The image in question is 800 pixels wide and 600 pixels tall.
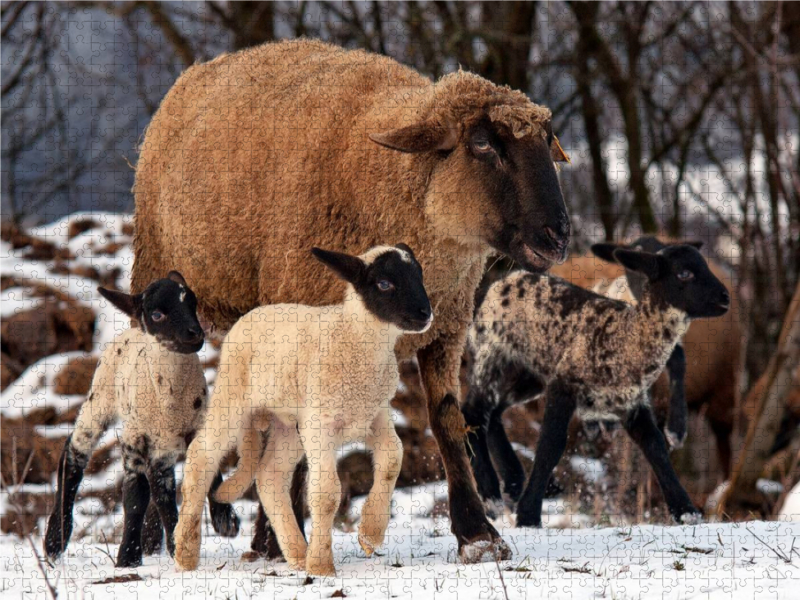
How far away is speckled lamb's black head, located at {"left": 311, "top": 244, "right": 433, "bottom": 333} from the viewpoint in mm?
5355

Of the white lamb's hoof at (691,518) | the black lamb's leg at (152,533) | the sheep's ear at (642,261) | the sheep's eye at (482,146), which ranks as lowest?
the black lamb's leg at (152,533)

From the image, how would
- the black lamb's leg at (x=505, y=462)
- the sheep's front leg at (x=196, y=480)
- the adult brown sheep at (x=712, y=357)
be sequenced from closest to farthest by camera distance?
the sheep's front leg at (x=196, y=480) < the black lamb's leg at (x=505, y=462) < the adult brown sheep at (x=712, y=357)

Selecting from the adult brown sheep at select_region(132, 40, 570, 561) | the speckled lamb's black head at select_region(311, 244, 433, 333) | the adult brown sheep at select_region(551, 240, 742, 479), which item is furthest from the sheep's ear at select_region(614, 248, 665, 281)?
the adult brown sheep at select_region(551, 240, 742, 479)

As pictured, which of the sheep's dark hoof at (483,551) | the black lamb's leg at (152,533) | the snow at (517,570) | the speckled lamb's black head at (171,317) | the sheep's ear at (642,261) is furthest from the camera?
the sheep's ear at (642,261)

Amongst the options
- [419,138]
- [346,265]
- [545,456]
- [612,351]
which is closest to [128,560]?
[346,265]

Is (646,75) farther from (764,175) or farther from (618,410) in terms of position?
(618,410)

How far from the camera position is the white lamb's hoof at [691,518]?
711cm

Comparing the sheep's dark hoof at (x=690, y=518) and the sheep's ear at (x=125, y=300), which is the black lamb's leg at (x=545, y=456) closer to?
the sheep's dark hoof at (x=690, y=518)

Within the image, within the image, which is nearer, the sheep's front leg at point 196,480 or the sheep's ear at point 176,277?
A: the sheep's front leg at point 196,480

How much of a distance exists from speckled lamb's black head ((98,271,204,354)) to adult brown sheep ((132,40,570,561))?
48cm

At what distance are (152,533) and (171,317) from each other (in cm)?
145

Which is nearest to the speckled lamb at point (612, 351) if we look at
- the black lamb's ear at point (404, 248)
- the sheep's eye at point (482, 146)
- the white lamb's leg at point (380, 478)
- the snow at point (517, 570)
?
the snow at point (517, 570)

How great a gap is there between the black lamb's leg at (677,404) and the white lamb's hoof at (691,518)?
2.06 feet

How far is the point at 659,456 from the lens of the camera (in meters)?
7.25
